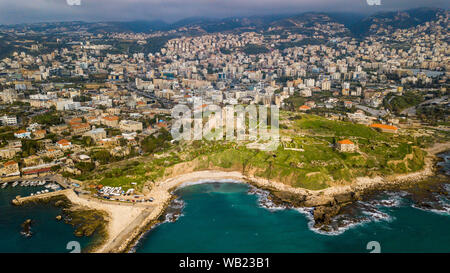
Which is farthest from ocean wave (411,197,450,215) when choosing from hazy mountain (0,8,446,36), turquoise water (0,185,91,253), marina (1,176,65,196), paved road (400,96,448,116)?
hazy mountain (0,8,446,36)

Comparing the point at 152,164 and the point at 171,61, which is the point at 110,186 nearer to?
the point at 152,164

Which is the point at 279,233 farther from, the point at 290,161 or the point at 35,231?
the point at 35,231

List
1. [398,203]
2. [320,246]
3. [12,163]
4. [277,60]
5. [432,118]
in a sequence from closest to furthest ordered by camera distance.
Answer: [320,246] → [398,203] → [12,163] → [432,118] → [277,60]

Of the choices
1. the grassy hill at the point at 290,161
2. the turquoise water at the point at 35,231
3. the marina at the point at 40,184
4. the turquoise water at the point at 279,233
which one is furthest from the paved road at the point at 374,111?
the turquoise water at the point at 35,231

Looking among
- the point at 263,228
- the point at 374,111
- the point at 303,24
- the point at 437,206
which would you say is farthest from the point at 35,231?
the point at 303,24

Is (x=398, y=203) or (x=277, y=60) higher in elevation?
(x=277, y=60)

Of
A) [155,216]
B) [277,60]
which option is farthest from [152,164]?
[277,60]

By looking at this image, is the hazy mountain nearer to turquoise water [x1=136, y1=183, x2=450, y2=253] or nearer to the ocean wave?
the ocean wave
